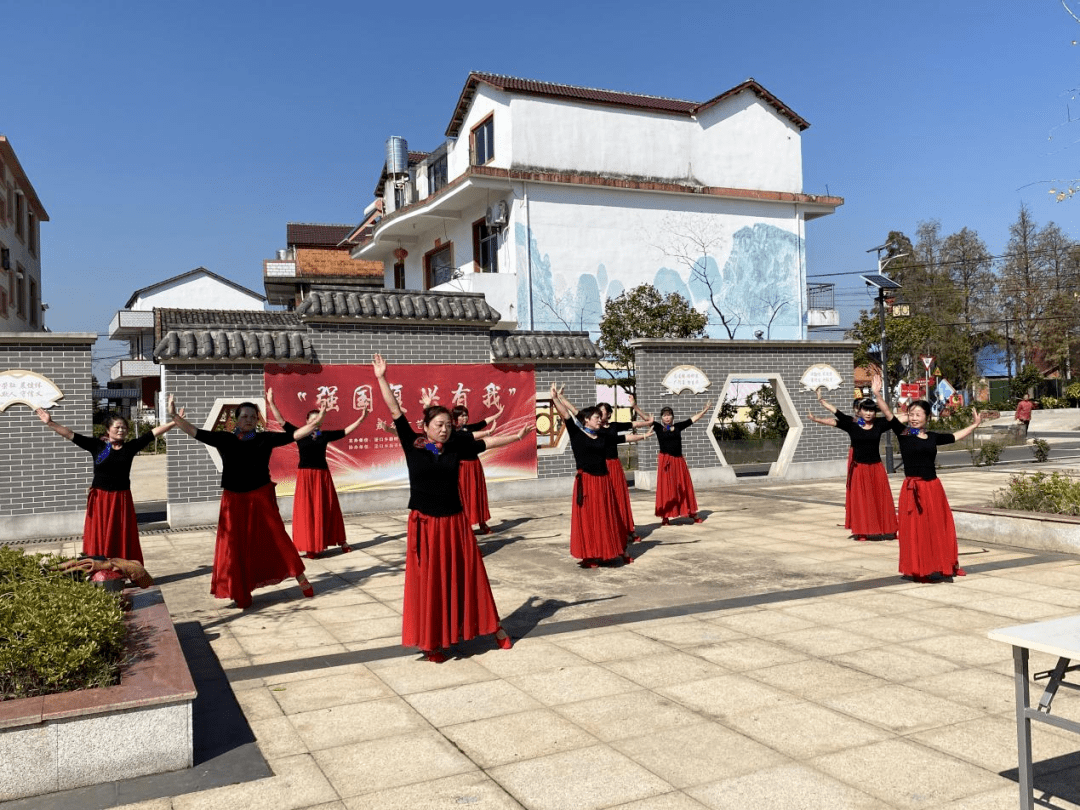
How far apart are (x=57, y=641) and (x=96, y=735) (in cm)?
54

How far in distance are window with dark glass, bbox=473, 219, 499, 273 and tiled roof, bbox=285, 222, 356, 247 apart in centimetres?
1692

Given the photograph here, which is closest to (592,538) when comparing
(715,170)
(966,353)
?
(715,170)

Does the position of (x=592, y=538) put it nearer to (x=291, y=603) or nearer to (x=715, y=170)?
(x=291, y=603)

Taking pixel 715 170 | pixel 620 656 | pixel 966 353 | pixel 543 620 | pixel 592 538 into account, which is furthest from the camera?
pixel 966 353

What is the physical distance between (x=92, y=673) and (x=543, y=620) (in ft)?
12.4

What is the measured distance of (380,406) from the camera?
15383 millimetres

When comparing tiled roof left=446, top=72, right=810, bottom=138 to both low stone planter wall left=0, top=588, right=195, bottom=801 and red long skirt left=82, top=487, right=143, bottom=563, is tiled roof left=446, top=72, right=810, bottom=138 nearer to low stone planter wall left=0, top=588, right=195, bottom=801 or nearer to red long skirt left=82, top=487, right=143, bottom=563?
red long skirt left=82, top=487, right=143, bottom=563

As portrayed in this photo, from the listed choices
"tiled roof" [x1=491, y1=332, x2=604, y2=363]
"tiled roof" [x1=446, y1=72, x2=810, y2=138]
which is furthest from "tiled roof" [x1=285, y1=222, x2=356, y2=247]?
"tiled roof" [x1=491, y1=332, x2=604, y2=363]

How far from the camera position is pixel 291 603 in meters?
8.46

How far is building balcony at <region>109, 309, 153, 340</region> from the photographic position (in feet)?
147

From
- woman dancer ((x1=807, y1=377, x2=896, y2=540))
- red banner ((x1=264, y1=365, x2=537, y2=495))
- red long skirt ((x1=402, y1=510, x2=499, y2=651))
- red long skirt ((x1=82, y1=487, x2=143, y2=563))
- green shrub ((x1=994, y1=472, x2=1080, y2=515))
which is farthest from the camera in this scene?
red banner ((x1=264, y1=365, x2=537, y2=495))

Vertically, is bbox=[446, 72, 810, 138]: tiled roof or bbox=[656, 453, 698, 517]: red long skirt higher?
bbox=[446, 72, 810, 138]: tiled roof

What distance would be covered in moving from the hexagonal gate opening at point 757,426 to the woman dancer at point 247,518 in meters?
11.4

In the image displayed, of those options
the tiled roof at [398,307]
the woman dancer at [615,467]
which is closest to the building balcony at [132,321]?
the tiled roof at [398,307]
